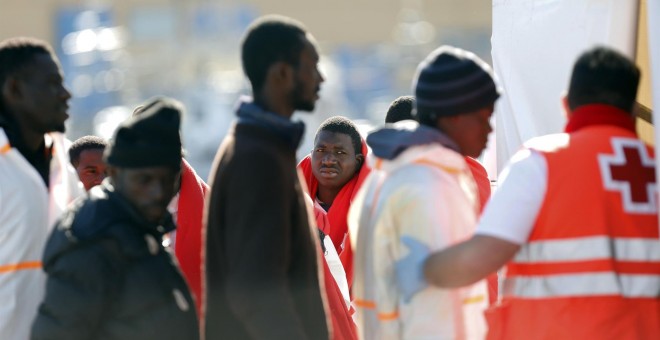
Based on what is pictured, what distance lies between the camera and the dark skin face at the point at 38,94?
15.7 ft

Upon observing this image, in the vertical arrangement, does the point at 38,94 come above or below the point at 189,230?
above

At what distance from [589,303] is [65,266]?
59.8 inches

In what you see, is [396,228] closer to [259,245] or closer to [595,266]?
[259,245]

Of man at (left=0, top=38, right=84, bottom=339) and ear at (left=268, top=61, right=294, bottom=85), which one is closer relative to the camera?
ear at (left=268, top=61, right=294, bottom=85)

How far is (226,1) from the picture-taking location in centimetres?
4231

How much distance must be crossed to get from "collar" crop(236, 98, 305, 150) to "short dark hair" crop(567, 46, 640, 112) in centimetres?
86

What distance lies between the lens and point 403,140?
166 inches

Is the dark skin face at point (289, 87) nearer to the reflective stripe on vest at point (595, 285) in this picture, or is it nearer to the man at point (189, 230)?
the reflective stripe on vest at point (595, 285)

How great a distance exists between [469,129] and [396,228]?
375 millimetres

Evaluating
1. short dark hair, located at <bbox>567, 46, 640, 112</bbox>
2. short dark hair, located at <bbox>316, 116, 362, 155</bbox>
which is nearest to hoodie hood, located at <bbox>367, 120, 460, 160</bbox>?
short dark hair, located at <bbox>567, 46, 640, 112</bbox>

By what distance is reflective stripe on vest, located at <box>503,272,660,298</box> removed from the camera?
4176 mm

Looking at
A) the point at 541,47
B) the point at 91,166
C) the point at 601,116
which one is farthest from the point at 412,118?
the point at 601,116

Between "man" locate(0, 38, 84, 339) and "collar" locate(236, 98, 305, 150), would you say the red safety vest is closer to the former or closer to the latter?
"collar" locate(236, 98, 305, 150)

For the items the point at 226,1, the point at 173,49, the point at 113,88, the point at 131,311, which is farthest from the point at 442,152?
the point at 226,1
